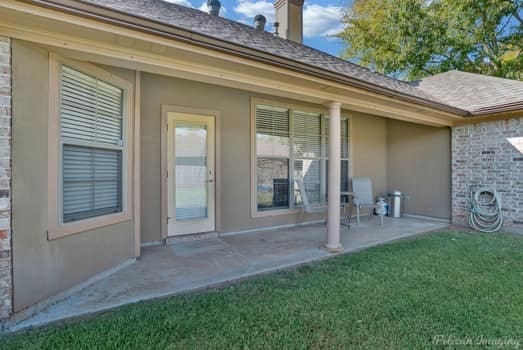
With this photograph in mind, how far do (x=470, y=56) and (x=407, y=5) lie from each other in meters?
3.66

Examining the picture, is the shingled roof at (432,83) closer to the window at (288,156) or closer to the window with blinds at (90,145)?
the window at (288,156)

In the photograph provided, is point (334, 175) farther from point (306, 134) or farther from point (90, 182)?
point (90, 182)

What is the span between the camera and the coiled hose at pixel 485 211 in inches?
215

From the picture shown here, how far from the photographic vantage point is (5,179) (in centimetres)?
209

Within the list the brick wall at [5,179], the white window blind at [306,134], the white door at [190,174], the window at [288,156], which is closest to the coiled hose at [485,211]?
the window at [288,156]

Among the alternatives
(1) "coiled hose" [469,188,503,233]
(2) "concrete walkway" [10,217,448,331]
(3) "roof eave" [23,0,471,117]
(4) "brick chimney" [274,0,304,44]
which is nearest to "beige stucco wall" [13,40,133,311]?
(2) "concrete walkway" [10,217,448,331]

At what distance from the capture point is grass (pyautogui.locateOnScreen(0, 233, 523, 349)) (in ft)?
6.48

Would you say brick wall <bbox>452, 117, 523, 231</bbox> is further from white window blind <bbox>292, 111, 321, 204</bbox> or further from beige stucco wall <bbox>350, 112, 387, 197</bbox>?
white window blind <bbox>292, 111, 321, 204</bbox>

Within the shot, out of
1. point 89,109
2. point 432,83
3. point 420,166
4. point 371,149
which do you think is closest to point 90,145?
point 89,109

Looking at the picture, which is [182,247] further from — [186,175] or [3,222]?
[3,222]

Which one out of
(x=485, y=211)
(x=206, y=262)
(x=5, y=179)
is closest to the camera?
(x=5, y=179)

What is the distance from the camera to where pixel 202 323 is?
219 centimetres

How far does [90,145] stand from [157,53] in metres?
1.22

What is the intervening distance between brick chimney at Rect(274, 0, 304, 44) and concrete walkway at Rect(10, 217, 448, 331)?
4.63 meters
